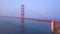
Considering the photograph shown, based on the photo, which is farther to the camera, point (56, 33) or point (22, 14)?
point (22, 14)

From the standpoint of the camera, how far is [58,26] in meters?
4.11

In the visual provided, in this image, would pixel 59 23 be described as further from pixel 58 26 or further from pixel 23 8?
pixel 23 8

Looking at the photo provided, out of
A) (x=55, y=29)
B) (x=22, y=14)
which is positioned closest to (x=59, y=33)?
(x=55, y=29)

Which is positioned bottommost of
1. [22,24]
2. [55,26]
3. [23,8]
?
[22,24]

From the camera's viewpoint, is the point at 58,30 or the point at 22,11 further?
the point at 22,11

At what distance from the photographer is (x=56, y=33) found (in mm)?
4168

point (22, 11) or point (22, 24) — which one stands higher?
point (22, 11)

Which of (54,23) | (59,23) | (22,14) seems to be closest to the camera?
(59,23)

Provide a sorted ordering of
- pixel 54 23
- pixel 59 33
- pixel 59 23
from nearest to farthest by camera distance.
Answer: pixel 59 33, pixel 59 23, pixel 54 23

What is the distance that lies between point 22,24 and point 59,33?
507 cm

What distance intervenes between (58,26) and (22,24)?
482 cm

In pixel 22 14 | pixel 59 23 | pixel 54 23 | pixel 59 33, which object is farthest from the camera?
pixel 22 14

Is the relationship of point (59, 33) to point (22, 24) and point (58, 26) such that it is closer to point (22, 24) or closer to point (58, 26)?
point (58, 26)

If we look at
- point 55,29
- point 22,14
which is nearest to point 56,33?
point 55,29
